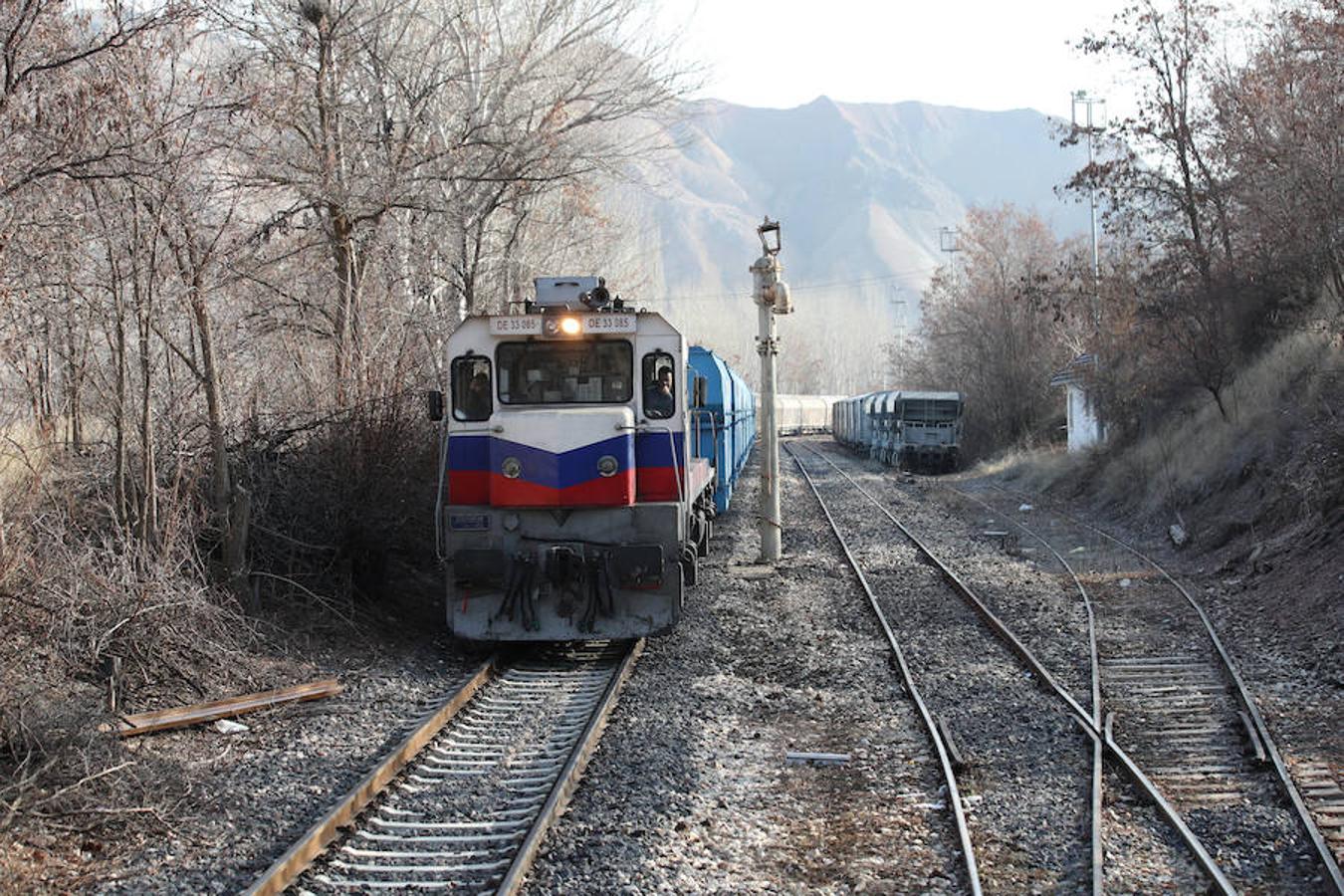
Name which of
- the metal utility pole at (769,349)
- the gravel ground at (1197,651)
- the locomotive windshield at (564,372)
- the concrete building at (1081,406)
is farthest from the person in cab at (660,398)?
the concrete building at (1081,406)

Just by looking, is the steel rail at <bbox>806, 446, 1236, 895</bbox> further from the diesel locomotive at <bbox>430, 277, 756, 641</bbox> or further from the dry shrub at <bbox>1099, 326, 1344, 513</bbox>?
the dry shrub at <bbox>1099, 326, 1344, 513</bbox>

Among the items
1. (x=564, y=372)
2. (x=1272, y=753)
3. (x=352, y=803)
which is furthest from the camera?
(x=564, y=372)

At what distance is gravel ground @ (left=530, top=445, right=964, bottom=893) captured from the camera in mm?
5762

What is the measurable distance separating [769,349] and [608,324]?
6.31m

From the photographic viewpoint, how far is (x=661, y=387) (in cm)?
1070

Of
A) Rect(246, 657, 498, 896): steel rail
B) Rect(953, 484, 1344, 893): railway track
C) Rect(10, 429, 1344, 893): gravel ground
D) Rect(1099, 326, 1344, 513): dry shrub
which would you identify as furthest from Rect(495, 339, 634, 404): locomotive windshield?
Rect(1099, 326, 1344, 513): dry shrub

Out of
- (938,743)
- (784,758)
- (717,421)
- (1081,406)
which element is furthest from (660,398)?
(1081,406)

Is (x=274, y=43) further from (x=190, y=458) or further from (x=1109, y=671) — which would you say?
(x=1109, y=671)

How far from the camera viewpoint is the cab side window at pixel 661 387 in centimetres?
1069

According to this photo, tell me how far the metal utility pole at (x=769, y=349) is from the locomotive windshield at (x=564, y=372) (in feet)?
18.9

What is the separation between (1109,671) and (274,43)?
1081 cm

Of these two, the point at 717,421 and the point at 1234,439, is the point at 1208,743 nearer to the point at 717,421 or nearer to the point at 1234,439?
the point at 717,421

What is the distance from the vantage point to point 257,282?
13156 millimetres

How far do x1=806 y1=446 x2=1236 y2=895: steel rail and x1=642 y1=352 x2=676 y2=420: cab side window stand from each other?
374cm
